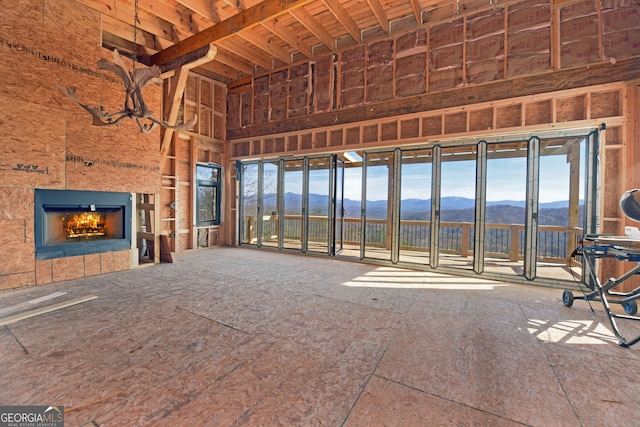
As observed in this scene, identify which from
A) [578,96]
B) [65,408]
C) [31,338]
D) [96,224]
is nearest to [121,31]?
[96,224]

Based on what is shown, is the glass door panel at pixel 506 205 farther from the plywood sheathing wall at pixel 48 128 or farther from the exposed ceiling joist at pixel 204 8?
the plywood sheathing wall at pixel 48 128

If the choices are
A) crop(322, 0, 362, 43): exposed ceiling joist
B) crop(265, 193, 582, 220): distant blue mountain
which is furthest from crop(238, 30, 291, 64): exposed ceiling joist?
crop(265, 193, 582, 220): distant blue mountain

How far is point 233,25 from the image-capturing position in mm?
5324

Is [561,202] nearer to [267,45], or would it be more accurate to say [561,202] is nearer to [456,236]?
[456,236]

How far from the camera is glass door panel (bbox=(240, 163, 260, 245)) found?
8.78 metres

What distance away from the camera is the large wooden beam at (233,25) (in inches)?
188

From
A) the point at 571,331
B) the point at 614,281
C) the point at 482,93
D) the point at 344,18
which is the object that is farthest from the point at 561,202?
the point at 344,18

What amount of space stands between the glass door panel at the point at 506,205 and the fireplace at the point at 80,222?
7.67m

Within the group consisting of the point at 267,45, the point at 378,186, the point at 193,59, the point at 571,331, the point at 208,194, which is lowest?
the point at 571,331

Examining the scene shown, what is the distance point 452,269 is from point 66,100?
818cm

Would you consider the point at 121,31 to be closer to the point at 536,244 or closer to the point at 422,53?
the point at 422,53

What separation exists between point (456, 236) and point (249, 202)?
6.93m

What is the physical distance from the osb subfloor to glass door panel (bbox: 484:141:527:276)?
2.24m

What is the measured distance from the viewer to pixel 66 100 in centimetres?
464
